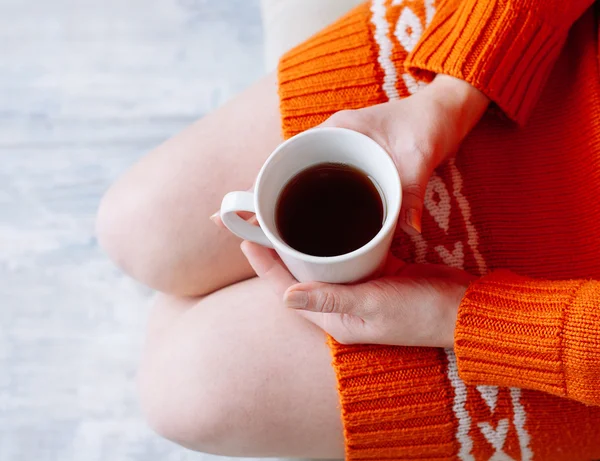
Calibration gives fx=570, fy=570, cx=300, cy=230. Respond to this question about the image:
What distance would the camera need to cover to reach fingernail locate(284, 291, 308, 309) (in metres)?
0.50

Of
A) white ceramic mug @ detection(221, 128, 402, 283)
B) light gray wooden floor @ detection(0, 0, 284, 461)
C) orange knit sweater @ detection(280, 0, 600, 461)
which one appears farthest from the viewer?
light gray wooden floor @ detection(0, 0, 284, 461)

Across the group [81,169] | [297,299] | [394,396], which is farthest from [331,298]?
[81,169]

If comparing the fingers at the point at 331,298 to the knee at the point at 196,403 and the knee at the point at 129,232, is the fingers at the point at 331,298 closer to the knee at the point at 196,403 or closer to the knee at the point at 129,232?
the knee at the point at 196,403

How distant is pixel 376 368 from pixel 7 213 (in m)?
0.79

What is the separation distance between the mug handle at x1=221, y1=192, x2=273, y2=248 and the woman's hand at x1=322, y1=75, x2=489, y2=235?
13 centimetres

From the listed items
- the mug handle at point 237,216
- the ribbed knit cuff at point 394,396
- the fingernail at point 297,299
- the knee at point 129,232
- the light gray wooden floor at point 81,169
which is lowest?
the light gray wooden floor at point 81,169

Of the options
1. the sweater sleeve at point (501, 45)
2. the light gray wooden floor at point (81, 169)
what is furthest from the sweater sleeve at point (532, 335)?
the light gray wooden floor at point (81, 169)

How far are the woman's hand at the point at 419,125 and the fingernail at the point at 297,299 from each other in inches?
4.3

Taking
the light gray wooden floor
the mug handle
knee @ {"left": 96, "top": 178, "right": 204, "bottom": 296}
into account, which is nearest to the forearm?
the mug handle

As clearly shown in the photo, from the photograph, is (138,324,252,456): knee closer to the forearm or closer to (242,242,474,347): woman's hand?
(242,242,474,347): woman's hand

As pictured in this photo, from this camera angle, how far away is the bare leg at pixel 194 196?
2.29 feet

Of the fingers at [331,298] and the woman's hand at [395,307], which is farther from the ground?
the fingers at [331,298]

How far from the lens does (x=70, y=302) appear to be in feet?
3.23

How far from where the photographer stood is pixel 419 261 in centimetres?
63
